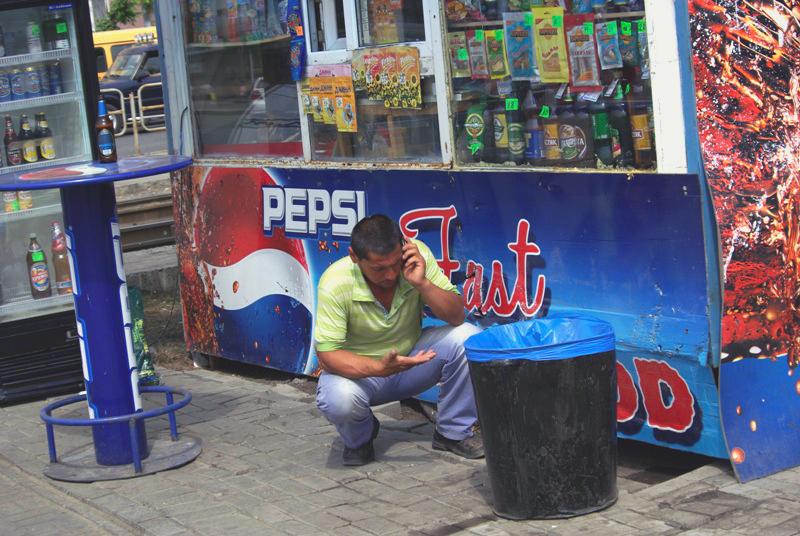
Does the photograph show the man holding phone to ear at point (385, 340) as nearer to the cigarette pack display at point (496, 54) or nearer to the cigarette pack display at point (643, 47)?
the cigarette pack display at point (496, 54)

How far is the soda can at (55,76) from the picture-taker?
7500 mm

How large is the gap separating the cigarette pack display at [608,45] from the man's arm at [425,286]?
115cm

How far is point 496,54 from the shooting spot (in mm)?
5336

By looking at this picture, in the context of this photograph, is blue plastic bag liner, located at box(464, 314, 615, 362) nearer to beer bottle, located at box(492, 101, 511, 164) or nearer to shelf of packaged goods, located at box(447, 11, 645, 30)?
beer bottle, located at box(492, 101, 511, 164)

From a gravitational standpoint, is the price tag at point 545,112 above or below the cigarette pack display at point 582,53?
below

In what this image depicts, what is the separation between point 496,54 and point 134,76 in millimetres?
19249

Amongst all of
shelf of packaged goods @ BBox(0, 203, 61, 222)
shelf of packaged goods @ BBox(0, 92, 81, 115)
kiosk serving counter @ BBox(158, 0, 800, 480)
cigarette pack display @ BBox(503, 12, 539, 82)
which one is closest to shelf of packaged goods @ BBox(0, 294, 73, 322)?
shelf of packaged goods @ BBox(0, 203, 61, 222)

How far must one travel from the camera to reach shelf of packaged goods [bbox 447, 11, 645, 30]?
4.71m

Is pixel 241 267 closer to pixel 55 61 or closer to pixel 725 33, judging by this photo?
pixel 55 61

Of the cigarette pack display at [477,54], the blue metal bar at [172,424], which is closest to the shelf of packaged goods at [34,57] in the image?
the blue metal bar at [172,424]

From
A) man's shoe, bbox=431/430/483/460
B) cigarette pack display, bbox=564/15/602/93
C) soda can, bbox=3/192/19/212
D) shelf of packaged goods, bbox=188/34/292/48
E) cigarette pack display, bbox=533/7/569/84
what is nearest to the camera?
cigarette pack display, bbox=564/15/602/93

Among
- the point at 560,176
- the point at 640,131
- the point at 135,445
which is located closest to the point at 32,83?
the point at 135,445

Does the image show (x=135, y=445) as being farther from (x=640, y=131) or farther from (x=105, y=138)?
(x=640, y=131)

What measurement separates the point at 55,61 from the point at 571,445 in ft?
15.9
